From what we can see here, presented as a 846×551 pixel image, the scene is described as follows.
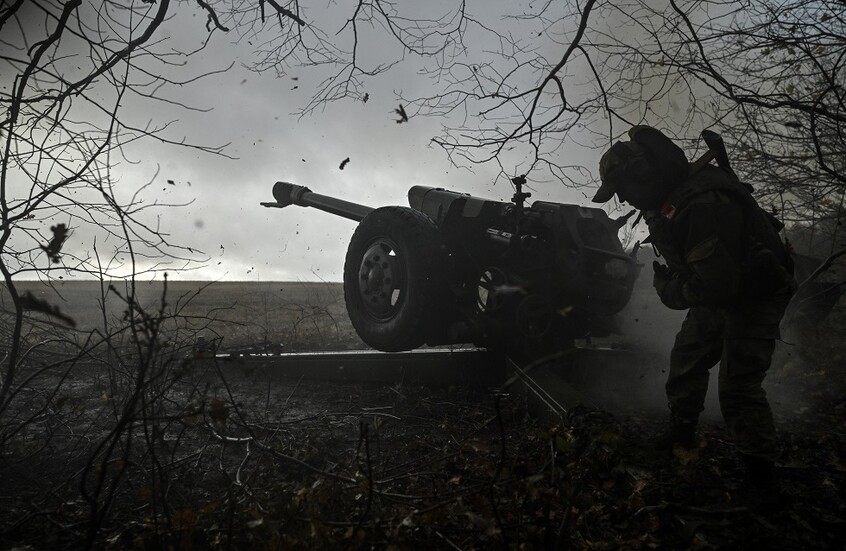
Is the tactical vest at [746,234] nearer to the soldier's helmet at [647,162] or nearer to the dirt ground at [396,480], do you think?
the soldier's helmet at [647,162]

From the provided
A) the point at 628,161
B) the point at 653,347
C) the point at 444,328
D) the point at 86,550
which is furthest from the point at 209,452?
the point at 653,347

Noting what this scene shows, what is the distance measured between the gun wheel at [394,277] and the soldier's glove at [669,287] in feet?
5.71

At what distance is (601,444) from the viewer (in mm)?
3020

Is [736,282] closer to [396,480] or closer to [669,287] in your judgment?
[669,287]

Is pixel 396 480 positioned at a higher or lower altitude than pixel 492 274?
lower

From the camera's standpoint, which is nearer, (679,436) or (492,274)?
(679,436)

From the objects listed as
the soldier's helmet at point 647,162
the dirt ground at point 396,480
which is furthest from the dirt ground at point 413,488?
the soldier's helmet at point 647,162

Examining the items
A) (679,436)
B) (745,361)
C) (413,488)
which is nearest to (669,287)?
(745,361)

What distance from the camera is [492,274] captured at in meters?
4.71

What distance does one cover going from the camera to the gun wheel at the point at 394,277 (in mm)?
4656

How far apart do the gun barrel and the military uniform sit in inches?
150

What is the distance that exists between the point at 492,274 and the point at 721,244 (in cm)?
194

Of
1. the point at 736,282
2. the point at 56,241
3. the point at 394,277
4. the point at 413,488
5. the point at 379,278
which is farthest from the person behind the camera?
the point at 379,278

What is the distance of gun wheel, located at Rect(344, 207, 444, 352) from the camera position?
4656 millimetres
